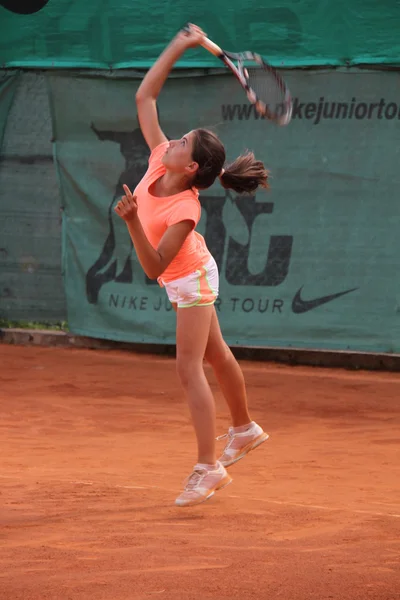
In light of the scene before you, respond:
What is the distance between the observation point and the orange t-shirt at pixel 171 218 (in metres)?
4.36

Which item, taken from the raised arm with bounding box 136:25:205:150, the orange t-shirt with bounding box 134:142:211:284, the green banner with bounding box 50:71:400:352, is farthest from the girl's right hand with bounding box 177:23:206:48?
the green banner with bounding box 50:71:400:352

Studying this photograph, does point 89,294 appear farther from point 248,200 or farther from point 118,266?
point 248,200

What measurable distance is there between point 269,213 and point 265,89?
305cm

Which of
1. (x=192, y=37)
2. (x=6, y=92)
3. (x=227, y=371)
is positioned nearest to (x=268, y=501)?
(x=227, y=371)

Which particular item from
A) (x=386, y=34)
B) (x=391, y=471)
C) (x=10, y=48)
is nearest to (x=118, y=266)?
(x=10, y=48)

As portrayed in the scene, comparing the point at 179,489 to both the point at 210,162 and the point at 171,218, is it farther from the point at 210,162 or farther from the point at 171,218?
the point at 210,162

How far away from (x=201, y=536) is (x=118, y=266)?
18.0 feet

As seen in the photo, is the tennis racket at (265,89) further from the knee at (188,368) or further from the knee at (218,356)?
the knee at (188,368)

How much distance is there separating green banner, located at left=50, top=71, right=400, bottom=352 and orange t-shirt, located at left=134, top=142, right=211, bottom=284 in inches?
134

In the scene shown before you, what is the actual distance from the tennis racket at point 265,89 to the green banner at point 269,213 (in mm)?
2198

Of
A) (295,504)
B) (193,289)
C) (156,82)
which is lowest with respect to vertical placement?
(295,504)

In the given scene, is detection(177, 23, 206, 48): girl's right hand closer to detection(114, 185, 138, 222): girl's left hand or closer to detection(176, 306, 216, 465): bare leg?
detection(114, 185, 138, 222): girl's left hand

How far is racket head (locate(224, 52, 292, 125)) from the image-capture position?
5.07 m

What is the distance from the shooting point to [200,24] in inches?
338
